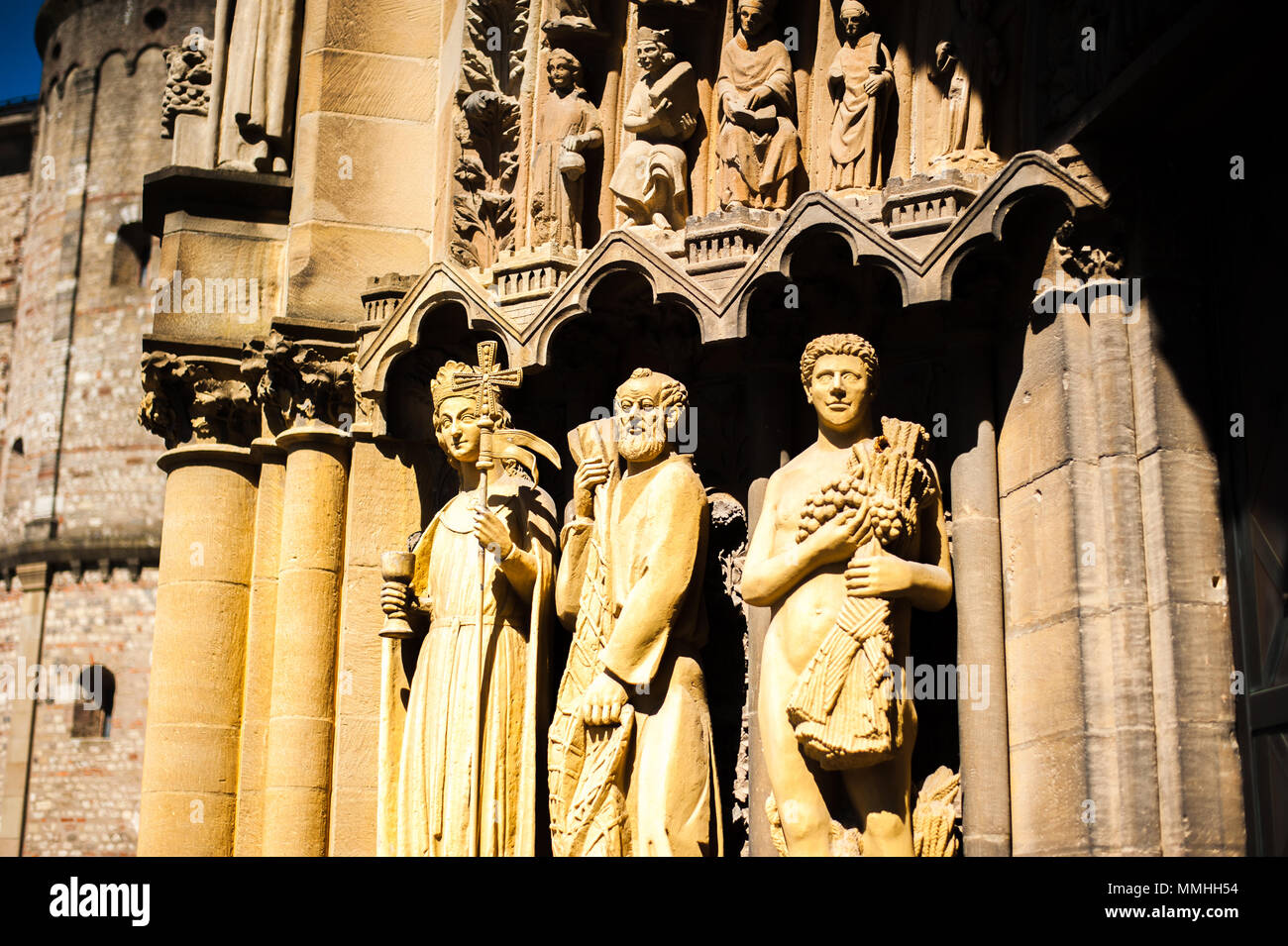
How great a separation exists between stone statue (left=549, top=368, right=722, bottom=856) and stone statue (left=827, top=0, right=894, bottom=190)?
1304mm

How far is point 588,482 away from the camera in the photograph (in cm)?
790

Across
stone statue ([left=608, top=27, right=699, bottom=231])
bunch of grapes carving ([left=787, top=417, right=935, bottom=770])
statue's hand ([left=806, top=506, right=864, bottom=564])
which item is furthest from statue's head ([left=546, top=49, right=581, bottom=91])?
statue's hand ([left=806, top=506, right=864, bottom=564])

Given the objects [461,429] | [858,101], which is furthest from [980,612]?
[461,429]

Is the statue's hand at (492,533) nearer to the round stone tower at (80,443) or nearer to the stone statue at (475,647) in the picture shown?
the stone statue at (475,647)

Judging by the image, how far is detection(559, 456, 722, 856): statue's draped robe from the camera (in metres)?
7.21

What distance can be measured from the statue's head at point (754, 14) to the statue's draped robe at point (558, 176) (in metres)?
0.96

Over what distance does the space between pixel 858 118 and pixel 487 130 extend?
2287 mm

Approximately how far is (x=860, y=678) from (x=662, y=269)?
86.0 inches

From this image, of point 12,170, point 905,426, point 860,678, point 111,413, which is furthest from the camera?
point 12,170

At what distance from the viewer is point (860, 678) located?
671cm

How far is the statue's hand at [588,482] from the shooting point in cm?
786

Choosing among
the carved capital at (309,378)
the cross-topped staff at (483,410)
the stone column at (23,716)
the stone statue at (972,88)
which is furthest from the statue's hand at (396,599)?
the stone column at (23,716)

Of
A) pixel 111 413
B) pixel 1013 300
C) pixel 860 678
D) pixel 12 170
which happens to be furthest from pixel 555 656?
pixel 12 170

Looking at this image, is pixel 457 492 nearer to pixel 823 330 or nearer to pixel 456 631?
pixel 456 631
